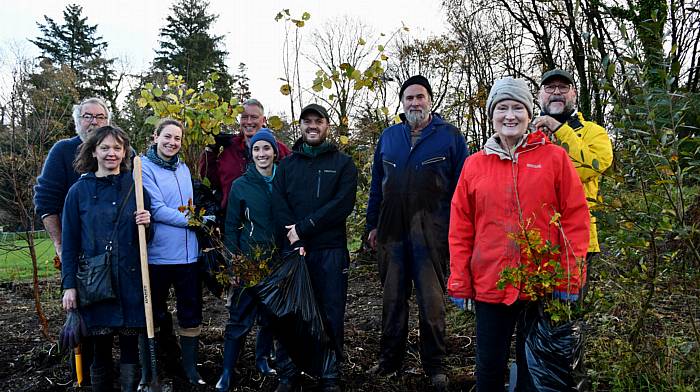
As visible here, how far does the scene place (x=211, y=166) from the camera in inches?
162

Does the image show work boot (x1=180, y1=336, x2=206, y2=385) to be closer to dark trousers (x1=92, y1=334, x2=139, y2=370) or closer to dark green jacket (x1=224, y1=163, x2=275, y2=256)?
dark trousers (x1=92, y1=334, x2=139, y2=370)

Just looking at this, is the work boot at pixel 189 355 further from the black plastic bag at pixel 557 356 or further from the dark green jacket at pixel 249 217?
the black plastic bag at pixel 557 356

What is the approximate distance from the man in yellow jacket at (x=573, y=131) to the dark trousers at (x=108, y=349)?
2787 millimetres

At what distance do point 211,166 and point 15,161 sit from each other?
1.79m

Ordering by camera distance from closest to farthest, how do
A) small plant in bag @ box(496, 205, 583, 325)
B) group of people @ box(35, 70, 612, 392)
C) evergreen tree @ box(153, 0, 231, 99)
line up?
small plant in bag @ box(496, 205, 583, 325), group of people @ box(35, 70, 612, 392), evergreen tree @ box(153, 0, 231, 99)

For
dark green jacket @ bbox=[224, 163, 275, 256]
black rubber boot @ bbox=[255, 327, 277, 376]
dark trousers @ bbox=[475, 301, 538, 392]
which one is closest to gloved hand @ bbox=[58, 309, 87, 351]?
dark green jacket @ bbox=[224, 163, 275, 256]

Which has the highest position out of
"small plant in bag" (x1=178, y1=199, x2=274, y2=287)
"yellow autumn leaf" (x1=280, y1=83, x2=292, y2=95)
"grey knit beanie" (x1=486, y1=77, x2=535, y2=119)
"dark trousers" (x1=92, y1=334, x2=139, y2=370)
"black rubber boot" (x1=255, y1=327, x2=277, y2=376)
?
"yellow autumn leaf" (x1=280, y1=83, x2=292, y2=95)

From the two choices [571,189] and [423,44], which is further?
[423,44]

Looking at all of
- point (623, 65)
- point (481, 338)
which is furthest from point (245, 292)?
point (623, 65)

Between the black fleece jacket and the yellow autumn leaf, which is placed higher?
the yellow autumn leaf

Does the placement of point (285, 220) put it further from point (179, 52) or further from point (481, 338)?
point (179, 52)

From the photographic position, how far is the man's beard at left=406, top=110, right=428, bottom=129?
137 inches

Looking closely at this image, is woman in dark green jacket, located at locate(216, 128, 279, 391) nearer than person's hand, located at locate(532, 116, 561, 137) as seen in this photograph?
No

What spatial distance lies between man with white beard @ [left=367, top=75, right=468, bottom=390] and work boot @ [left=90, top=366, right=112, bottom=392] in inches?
69.0
